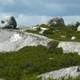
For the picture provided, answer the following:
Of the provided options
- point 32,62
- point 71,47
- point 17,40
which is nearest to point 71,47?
point 71,47

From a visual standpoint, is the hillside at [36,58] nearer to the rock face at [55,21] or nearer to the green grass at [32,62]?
the green grass at [32,62]

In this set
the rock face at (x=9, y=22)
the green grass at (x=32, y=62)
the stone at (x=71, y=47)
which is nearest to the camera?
the green grass at (x=32, y=62)

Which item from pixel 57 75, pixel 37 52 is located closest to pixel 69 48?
pixel 37 52

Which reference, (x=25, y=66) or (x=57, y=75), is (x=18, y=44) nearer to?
(x=25, y=66)

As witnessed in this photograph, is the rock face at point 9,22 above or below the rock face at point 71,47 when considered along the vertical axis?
above

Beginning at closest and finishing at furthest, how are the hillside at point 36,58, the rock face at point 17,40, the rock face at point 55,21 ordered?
the hillside at point 36,58 → the rock face at point 17,40 → the rock face at point 55,21

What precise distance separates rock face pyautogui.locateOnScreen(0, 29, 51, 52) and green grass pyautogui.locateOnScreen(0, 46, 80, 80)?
392cm

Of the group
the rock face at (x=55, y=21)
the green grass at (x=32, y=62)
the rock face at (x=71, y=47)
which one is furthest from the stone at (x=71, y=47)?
the rock face at (x=55, y=21)

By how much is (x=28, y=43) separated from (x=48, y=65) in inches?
840

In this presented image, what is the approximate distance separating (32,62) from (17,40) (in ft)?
71.3

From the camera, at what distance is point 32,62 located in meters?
46.6

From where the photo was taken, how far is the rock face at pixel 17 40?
64125 mm

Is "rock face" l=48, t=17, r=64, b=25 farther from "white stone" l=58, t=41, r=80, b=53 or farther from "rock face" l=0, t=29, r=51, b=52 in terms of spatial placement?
"white stone" l=58, t=41, r=80, b=53

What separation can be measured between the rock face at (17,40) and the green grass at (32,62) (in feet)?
12.9
